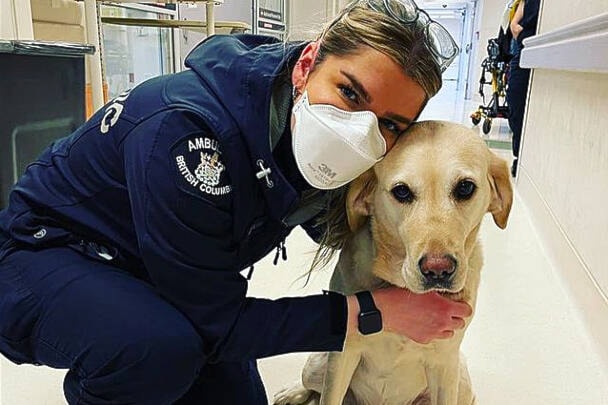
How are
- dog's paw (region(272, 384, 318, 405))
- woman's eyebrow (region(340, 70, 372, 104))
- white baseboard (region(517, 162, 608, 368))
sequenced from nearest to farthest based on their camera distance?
woman's eyebrow (region(340, 70, 372, 104)) → dog's paw (region(272, 384, 318, 405)) → white baseboard (region(517, 162, 608, 368))

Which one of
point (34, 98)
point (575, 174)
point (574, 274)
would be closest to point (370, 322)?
point (574, 274)

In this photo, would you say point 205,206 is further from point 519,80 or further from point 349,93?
point 519,80

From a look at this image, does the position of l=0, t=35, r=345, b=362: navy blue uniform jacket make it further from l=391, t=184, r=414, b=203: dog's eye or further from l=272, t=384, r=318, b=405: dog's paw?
l=272, t=384, r=318, b=405: dog's paw

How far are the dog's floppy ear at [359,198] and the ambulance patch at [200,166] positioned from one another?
273 mm

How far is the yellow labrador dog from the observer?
983 mm

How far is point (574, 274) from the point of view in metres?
1.87

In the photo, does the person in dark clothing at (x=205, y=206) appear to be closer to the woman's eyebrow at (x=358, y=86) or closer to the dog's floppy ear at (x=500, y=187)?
the woman's eyebrow at (x=358, y=86)

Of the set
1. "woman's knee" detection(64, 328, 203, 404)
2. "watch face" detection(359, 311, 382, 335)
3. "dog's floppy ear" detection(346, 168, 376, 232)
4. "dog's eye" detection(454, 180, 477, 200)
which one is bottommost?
"woman's knee" detection(64, 328, 203, 404)

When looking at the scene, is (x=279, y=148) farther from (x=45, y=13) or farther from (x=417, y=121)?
(x=45, y=13)

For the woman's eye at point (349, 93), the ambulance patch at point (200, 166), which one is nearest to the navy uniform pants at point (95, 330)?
the ambulance patch at point (200, 166)

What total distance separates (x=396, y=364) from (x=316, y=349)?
0.66ft

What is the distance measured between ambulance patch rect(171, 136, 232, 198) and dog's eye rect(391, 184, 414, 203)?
30 centimetres

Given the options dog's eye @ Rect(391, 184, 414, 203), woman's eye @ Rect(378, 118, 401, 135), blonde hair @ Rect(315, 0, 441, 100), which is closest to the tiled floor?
dog's eye @ Rect(391, 184, 414, 203)

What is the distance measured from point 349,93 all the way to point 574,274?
1.28m
